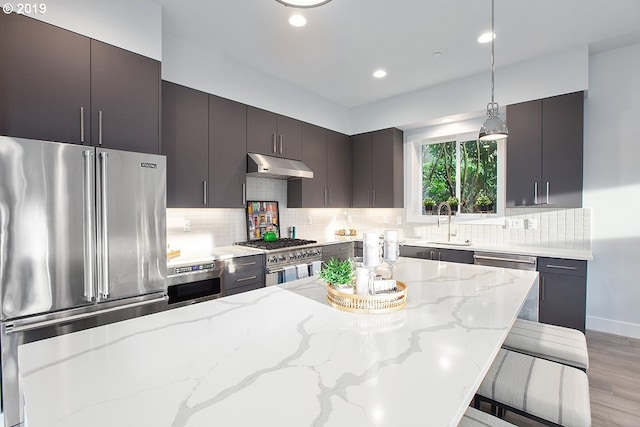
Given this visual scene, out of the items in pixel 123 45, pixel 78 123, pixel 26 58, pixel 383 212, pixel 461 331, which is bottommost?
pixel 461 331

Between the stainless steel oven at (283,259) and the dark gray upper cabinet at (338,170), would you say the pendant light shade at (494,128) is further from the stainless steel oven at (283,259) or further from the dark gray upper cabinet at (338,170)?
the dark gray upper cabinet at (338,170)

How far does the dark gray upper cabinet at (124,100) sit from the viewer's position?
215cm

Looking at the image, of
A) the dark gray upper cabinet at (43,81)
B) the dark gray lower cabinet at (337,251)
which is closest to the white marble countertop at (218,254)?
the dark gray lower cabinet at (337,251)

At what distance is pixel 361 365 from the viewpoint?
0.91 metres

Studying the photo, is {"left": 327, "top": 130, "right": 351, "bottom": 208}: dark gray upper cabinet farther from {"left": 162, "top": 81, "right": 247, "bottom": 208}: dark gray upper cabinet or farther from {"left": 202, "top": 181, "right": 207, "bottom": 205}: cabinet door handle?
{"left": 202, "top": 181, "right": 207, "bottom": 205}: cabinet door handle

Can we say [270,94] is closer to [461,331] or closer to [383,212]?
[383,212]

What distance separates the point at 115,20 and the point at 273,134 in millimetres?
1774

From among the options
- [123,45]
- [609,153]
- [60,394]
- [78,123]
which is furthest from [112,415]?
[609,153]

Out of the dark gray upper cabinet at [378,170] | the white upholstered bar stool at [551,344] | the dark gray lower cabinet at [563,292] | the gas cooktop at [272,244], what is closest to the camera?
the white upholstered bar stool at [551,344]

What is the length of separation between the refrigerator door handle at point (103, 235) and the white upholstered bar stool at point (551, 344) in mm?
2410

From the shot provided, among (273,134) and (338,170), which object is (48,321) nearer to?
(273,134)

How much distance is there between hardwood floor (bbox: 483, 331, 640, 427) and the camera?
1964 mm

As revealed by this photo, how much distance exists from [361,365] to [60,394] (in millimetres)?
757

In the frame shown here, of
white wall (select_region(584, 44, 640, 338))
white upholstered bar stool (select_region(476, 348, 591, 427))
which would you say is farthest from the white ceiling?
white upholstered bar stool (select_region(476, 348, 591, 427))
